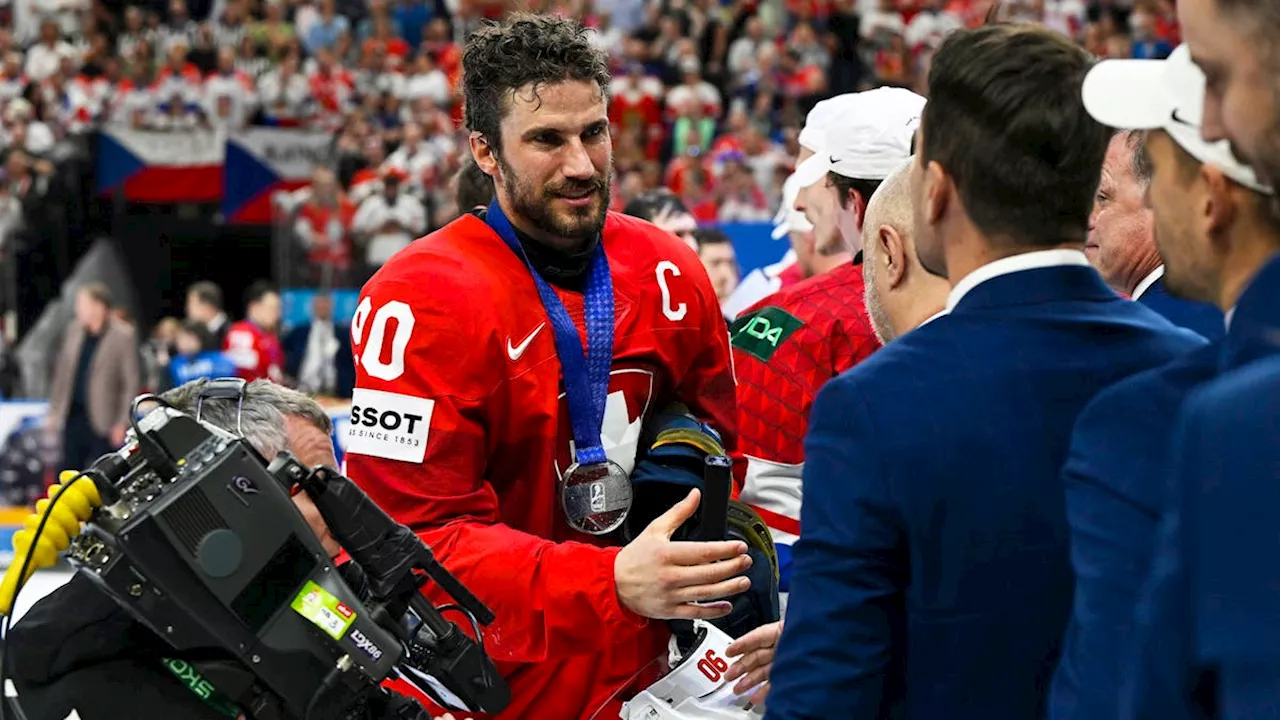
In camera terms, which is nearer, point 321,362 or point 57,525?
point 57,525

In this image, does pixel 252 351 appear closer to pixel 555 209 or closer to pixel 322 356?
pixel 322 356

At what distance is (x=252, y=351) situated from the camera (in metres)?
13.0

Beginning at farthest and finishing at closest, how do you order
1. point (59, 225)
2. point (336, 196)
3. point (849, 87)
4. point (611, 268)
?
point (849, 87) < point (59, 225) < point (336, 196) < point (611, 268)

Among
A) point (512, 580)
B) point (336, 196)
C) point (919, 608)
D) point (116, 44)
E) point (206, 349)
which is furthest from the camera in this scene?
point (116, 44)

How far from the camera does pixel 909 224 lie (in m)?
2.14

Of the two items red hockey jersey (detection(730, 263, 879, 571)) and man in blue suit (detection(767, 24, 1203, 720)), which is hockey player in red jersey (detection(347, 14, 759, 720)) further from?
man in blue suit (detection(767, 24, 1203, 720))

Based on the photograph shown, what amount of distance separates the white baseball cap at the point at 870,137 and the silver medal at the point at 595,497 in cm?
97

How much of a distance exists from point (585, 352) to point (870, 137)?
935 mm

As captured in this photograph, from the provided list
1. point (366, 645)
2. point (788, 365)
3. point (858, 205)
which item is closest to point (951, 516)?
point (366, 645)

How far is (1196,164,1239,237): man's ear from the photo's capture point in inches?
54.7

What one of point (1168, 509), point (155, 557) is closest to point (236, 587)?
point (155, 557)

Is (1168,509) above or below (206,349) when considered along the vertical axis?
above

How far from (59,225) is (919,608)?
628 inches

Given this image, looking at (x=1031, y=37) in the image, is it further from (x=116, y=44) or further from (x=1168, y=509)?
(x=116, y=44)
